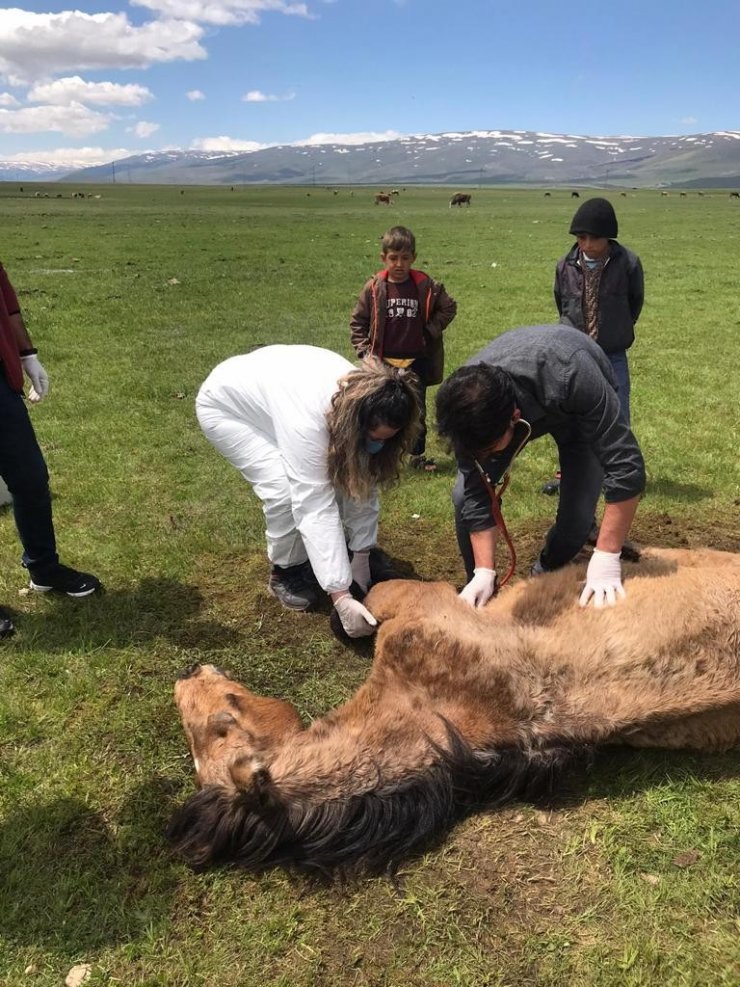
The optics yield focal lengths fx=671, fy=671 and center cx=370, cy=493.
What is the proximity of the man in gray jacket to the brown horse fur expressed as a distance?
14.1 inches

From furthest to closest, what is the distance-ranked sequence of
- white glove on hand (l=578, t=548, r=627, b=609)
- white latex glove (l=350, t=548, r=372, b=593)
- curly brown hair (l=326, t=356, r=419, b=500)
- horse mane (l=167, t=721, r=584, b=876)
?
white latex glove (l=350, t=548, r=372, b=593), curly brown hair (l=326, t=356, r=419, b=500), white glove on hand (l=578, t=548, r=627, b=609), horse mane (l=167, t=721, r=584, b=876)

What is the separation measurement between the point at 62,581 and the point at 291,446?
209 centimetres

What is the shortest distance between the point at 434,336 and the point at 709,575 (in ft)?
12.4

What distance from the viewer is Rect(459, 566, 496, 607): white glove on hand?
3.88 meters

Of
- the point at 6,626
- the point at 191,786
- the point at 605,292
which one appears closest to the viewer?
the point at 191,786

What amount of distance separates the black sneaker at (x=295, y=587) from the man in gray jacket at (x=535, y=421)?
49.1 inches

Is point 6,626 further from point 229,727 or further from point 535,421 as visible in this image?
point 535,421

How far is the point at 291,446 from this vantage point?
4.04 meters

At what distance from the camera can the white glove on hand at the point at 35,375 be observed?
4789 mm

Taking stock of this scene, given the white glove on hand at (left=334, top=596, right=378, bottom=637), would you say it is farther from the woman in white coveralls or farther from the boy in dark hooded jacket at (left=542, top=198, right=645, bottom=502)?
the boy in dark hooded jacket at (left=542, top=198, right=645, bottom=502)

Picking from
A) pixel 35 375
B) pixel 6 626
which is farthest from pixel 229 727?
pixel 35 375

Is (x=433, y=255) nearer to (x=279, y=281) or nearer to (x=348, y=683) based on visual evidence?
(x=279, y=281)

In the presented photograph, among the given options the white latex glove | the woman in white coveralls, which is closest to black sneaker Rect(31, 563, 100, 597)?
the woman in white coveralls

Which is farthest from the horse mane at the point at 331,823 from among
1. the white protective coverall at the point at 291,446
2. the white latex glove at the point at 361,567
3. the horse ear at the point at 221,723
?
the white latex glove at the point at 361,567
